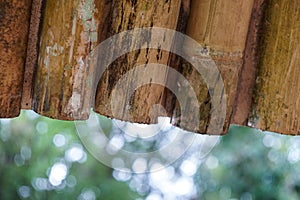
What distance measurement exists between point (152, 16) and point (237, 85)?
8.6 inches

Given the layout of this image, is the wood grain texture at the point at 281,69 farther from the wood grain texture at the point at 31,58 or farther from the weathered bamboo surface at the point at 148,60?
the wood grain texture at the point at 31,58

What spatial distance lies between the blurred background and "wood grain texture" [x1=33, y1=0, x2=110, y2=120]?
1874mm

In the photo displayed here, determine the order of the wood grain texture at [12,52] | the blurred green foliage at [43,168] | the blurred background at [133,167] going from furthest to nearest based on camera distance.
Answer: the blurred green foliage at [43,168] → the blurred background at [133,167] → the wood grain texture at [12,52]

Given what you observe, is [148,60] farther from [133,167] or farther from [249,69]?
[133,167]

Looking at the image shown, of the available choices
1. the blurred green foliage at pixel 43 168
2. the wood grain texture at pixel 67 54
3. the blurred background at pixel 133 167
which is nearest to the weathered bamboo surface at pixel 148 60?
the wood grain texture at pixel 67 54

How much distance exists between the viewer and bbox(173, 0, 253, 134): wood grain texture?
1.05m

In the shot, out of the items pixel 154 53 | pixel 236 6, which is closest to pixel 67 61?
pixel 154 53

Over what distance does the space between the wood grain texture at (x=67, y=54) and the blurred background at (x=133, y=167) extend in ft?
6.15

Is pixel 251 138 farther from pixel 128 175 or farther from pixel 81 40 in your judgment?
pixel 81 40

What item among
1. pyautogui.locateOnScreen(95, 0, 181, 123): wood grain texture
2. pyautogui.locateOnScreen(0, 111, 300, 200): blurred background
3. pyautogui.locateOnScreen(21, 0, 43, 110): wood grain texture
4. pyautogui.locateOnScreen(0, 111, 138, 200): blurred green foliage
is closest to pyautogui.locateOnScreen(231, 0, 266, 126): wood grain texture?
pyautogui.locateOnScreen(95, 0, 181, 123): wood grain texture

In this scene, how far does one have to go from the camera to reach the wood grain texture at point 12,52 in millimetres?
1001

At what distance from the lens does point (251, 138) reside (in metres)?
2.98

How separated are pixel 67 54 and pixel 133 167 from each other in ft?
7.58

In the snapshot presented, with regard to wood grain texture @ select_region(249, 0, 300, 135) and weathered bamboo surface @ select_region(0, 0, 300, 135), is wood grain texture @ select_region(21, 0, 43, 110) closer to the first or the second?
weathered bamboo surface @ select_region(0, 0, 300, 135)
